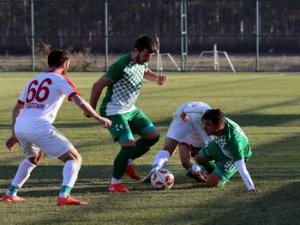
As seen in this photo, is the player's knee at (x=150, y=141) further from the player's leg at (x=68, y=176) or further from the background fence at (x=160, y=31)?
the background fence at (x=160, y=31)

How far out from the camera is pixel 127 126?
29.3ft

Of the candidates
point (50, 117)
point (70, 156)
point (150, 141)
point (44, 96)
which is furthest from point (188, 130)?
point (44, 96)

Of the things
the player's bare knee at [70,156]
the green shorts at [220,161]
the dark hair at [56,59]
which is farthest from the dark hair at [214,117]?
the dark hair at [56,59]

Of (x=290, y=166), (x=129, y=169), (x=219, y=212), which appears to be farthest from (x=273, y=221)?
(x=290, y=166)

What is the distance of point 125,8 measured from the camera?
54.4 m

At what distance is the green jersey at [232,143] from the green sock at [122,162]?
2.99 feet

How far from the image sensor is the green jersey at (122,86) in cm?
884

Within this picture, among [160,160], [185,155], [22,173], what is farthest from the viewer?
[185,155]

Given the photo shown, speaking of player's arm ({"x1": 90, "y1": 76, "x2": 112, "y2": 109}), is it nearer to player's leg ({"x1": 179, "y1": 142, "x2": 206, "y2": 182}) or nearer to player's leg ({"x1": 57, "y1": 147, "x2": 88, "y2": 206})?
player's leg ({"x1": 57, "y1": 147, "x2": 88, "y2": 206})

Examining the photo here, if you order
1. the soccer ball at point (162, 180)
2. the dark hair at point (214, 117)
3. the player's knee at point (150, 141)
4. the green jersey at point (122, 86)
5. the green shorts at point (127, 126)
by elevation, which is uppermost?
the green jersey at point (122, 86)

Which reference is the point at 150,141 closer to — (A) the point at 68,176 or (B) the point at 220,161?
(B) the point at 220,161

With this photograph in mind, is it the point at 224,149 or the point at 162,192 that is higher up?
the point at 224,149

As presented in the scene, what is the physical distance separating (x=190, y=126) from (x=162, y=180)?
3.13 feet

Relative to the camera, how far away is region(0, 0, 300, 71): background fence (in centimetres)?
4300
